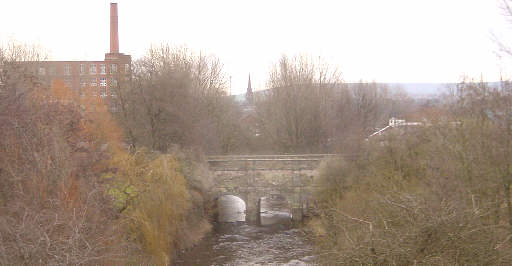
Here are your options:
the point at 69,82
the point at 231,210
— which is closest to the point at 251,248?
the point at 231,210

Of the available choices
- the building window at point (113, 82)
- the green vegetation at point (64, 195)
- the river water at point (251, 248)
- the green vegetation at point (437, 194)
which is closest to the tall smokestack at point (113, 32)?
the building window at point (113, 82)

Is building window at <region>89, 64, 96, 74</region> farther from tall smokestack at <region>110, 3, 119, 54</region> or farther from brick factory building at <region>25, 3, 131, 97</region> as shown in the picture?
tall smokestack at <region>110, 3, 119, 54</region>

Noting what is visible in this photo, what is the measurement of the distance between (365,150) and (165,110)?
12.1 m

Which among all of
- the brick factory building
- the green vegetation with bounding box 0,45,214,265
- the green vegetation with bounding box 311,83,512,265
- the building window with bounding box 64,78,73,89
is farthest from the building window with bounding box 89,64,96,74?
the green vegetation with bounding box 311,83,512,265

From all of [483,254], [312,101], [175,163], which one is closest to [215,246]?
[175,163]

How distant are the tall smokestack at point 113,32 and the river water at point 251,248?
21551 mm

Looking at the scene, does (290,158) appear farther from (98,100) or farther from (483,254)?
(483,254)

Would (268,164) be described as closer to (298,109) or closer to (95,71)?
(298,109)

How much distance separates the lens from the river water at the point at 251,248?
59.3 ft

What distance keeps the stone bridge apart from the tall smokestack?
18.7 metres

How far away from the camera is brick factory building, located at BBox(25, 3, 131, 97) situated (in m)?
28.8

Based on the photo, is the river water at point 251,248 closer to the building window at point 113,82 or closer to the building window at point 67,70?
the building window at point 113,82

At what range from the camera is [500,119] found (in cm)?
1012

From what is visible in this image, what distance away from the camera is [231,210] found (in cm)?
2912
